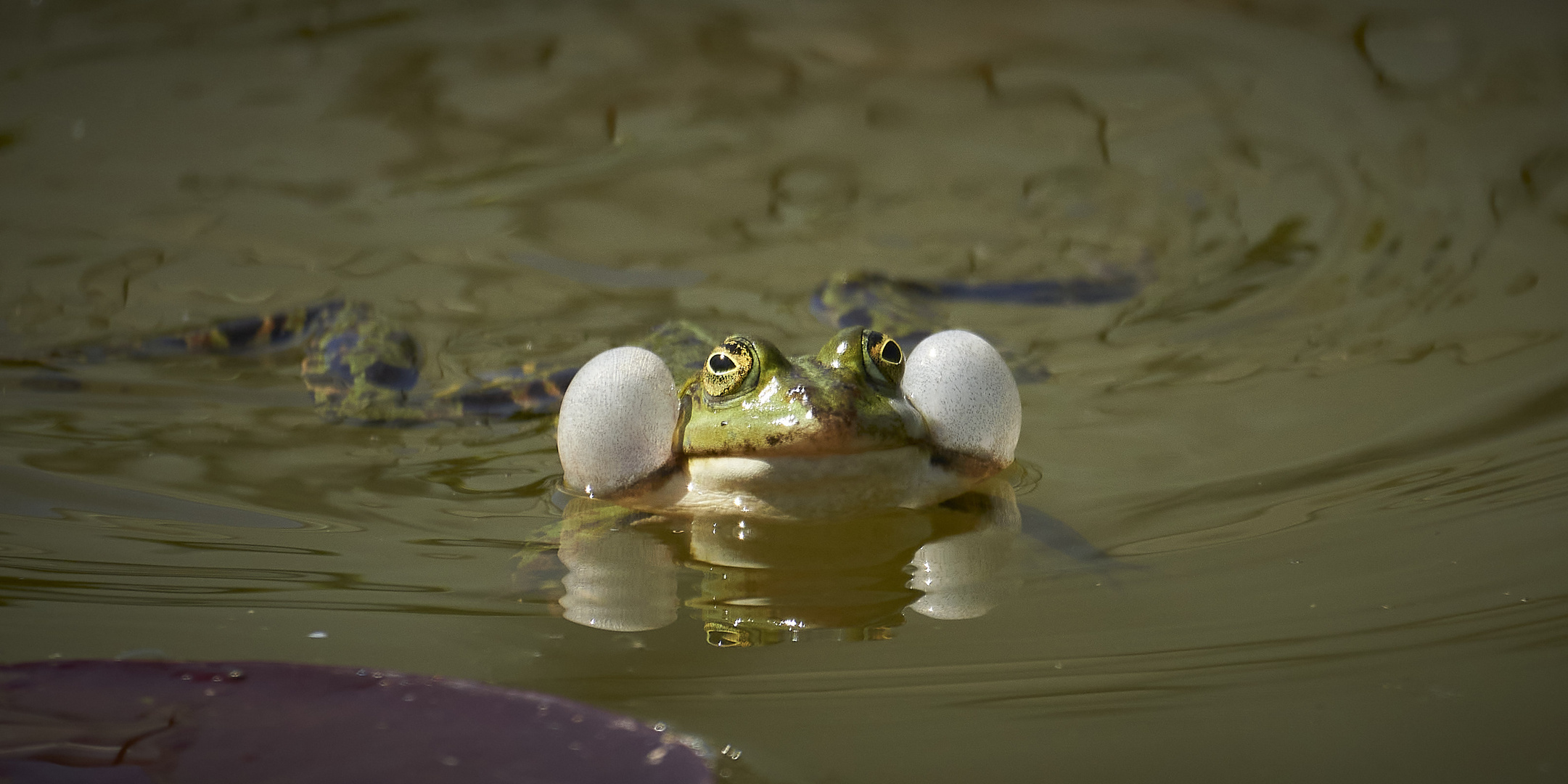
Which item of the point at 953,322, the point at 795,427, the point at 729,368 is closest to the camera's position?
the point at 795,427

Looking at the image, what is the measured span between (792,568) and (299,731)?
1273 mm

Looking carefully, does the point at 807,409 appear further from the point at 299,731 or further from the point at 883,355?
the point at 299,731

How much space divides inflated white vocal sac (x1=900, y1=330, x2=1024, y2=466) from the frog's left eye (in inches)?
1.3

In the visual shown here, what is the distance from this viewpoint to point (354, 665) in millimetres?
1932

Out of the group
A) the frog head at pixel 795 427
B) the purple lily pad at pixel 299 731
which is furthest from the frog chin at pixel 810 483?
the purple lily pad at pixel 299 731

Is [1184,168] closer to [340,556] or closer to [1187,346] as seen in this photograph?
[1187,346]

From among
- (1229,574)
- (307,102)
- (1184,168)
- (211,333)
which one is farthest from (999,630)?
(307,102)

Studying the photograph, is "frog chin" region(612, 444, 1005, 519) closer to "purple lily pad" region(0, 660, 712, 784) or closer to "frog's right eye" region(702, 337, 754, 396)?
"frog's right eye" region(702, 337, 754, 396)

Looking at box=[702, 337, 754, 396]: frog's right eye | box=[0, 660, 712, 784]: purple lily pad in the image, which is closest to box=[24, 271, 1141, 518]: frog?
box=[702, 337, 754, 396]: frog's right eye

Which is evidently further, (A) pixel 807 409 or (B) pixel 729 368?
(B) pixel 729 368

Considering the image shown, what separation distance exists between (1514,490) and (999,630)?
1462 millimetres

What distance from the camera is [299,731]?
1589 mm

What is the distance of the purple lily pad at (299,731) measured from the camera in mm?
1485

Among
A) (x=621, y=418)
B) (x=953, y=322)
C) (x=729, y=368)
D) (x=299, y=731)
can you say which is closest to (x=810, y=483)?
(x=729, y=368)
